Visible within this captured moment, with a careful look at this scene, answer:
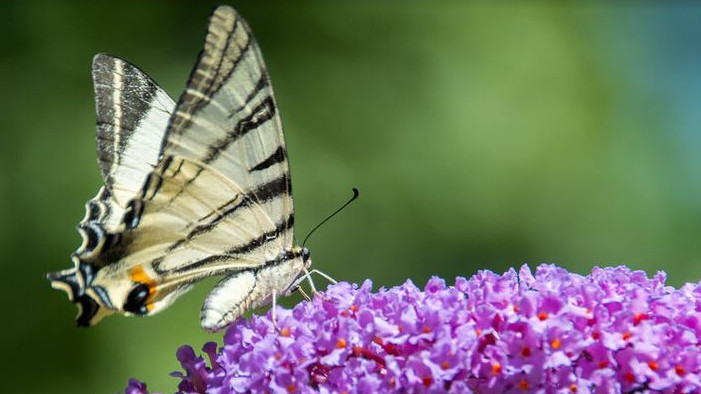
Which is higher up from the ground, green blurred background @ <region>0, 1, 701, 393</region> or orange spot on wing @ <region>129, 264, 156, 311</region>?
green blurred background @ <region>0, 1, 701, 393</region>

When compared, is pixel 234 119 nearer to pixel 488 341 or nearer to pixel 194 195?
pixel 194 195

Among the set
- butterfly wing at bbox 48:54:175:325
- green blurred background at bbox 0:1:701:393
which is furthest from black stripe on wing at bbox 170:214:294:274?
green blurred background at bbox 0:1:701:393

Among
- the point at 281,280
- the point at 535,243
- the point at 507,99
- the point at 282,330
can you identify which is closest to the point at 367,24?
the point at 507,99

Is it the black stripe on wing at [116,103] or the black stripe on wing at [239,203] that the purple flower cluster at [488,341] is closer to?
the black stripe on wing at [239,203]

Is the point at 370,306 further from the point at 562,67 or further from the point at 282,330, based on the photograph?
the point at 562,67

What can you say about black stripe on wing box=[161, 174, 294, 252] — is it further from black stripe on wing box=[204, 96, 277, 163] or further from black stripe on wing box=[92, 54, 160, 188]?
black stripe on wing box=[92, 54, 160, 188]
